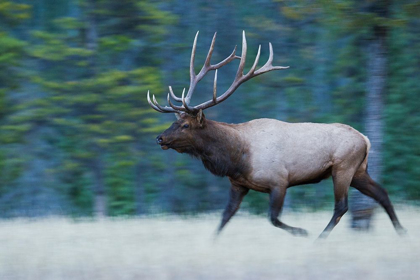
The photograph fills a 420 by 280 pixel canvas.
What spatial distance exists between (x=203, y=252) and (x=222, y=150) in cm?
149

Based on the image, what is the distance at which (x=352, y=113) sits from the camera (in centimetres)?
1391

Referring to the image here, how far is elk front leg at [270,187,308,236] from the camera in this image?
25.1ft

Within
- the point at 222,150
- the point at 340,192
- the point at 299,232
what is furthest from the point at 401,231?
the point at 222,150

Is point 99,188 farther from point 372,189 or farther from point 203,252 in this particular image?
point 203,252

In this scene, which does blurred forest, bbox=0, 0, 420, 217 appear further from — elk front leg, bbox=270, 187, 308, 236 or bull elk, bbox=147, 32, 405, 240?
elk front leg, bbox=270, 187, 308, 236

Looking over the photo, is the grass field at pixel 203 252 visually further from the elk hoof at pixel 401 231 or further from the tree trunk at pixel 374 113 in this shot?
the tree trunk at pixel 374 113

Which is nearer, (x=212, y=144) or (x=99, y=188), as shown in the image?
(x=212, y=144)

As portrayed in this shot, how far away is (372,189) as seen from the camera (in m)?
8.06

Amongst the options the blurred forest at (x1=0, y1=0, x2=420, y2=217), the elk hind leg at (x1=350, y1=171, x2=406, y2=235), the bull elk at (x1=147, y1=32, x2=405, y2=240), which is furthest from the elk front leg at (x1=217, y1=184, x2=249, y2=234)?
the blurred forest at (x1=0, y1=0, x2=420, y2=217)

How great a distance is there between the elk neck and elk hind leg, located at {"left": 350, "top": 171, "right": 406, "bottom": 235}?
4.49 feet

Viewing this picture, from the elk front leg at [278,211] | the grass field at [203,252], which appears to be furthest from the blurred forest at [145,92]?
the elk front leg at [278,211]

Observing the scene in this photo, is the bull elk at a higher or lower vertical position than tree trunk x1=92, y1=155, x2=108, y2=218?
higher

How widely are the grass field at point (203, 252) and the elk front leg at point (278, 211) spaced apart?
128mm

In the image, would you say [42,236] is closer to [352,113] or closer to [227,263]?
[227,263]
